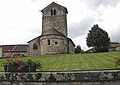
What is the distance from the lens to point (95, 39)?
70.3 m

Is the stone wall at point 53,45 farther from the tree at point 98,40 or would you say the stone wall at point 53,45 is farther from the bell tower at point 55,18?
the tree at point 98,40

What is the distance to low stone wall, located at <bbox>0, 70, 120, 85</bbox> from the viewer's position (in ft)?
16.6

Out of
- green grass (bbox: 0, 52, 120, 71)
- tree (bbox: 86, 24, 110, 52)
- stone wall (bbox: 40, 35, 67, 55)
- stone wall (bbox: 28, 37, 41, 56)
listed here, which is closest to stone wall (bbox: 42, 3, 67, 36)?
stone wall (bbox: 28, 37, 41, 56)

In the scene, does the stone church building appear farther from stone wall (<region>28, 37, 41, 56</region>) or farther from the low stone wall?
the low stone wall

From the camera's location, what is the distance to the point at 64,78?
5.30m

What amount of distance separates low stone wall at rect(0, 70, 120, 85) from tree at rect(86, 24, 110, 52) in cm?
6345

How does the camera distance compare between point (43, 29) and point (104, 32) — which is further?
point (104, 32)

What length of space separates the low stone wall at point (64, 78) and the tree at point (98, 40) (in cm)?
6345

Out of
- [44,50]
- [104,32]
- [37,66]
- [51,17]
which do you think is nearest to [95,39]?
[104,32]

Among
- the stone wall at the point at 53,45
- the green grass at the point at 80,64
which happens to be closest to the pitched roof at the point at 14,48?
the stone wall at the point at 53,45

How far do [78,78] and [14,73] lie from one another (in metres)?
1.81

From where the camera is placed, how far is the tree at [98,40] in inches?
2742

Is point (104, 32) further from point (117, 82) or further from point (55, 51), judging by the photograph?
point (117, 82)

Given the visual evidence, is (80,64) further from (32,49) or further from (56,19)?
(56,19)
